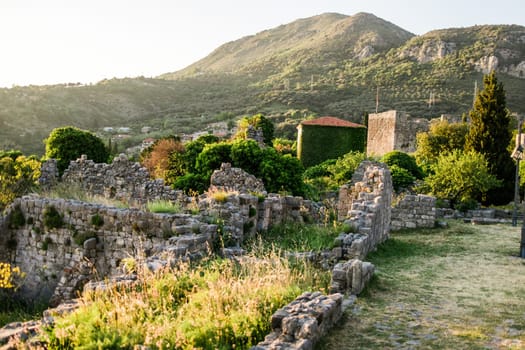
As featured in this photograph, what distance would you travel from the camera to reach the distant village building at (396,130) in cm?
4323

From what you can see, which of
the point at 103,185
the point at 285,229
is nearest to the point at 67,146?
→ the point at 103,185

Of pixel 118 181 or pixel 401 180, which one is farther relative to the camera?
pixel 401 180

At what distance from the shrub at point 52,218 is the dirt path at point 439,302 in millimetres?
6665

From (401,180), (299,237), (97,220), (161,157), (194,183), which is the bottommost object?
(299,237)

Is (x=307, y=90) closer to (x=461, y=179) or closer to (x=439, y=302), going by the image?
(x=461, y=179)

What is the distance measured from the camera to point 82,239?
9.99 m

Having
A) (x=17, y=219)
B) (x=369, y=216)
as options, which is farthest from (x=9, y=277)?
(x=369, y=216)

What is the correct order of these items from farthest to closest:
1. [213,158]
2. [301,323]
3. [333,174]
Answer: [333,174], [213,158], [301,323]

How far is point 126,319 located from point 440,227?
13.6 metres

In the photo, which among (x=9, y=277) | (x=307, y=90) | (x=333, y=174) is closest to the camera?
(x=9, y=277)

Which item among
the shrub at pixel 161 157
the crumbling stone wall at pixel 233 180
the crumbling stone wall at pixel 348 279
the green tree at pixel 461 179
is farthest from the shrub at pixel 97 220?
the green tree at pixel 461 179

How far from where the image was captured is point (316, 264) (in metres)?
8.98

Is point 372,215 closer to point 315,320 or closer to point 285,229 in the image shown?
point 285,229

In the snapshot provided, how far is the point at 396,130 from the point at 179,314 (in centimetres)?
4014
